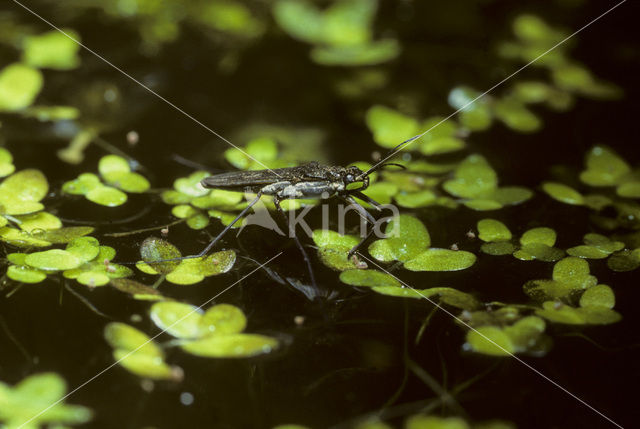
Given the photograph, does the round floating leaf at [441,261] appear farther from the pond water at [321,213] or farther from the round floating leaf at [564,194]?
the round floating leaf at [564,194]

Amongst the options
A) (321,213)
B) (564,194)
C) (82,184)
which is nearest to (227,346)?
(321,213)

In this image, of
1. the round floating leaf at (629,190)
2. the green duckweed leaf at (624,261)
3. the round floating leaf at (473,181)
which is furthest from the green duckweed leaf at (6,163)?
the round floating leaf at (629,190)

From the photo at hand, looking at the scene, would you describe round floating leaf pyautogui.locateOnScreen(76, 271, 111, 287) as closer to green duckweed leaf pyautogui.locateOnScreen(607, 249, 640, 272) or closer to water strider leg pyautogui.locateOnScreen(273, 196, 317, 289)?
water strider leg pyautogui.locateOnScreen(273, 196, 317, 289)

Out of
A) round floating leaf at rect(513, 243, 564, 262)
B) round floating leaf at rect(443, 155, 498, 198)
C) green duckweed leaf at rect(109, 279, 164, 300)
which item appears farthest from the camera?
round floating leaf at rect(443, 155, 498, 198)

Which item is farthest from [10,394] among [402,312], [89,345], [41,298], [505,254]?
[505,254]

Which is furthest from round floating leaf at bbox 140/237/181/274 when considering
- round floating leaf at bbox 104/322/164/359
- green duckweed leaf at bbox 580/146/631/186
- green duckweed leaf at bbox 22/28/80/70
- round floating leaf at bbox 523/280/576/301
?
green duckweed leaf at bbox 580/146/631/186

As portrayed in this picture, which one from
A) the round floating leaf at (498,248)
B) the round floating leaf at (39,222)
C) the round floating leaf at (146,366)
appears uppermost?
the round floating leaf at (39,222)
